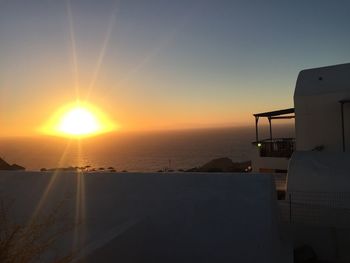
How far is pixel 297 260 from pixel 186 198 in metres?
2.85

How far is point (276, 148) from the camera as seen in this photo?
17.0 m

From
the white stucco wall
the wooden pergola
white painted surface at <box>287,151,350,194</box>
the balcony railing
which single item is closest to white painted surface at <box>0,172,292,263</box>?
white painted surface at <box>287,151,350,194</box>

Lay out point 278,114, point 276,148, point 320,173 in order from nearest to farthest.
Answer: point 320,173 → point 276,148 → point 278,114

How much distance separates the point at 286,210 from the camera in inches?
355

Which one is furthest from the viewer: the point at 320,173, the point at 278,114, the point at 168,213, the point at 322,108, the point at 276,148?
the point at 278,114

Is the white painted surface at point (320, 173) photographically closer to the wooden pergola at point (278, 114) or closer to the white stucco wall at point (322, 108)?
the white stucco wall at point (322, 108)

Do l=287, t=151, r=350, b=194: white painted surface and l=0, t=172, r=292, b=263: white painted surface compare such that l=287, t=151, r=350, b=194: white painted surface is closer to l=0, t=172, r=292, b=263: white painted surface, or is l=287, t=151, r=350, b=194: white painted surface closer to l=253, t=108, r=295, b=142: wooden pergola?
l=0, t=172, r=292, b=263: white painted surface

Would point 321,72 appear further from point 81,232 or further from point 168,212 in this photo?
point 81,232

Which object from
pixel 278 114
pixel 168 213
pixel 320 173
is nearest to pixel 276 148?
pixel 278 114

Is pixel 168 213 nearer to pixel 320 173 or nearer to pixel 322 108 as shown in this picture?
pixel 320 173

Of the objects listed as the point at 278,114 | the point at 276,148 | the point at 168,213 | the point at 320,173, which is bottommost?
the point at 168,213

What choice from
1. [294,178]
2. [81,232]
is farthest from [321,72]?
[81,232]

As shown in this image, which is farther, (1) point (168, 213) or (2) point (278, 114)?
(2) point (278, 114)

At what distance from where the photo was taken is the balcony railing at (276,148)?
54.6 ft
